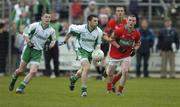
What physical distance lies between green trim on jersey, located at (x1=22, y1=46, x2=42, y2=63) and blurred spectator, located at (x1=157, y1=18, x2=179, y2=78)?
11.6m

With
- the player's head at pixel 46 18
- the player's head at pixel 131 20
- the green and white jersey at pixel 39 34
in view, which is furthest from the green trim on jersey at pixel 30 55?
the player's head at pixel 131 20

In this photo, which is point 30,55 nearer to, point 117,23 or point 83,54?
point 83,54

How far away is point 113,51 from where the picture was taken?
1969 centimetres

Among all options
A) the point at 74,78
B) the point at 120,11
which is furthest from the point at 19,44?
the point at 74,78

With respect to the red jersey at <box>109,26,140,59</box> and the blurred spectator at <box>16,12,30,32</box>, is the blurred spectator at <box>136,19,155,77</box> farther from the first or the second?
the red jersey at <box>109,26,140,59</box>

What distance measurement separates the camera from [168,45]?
30203 mm

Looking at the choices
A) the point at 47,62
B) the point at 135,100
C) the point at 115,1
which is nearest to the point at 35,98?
the point at 135,100

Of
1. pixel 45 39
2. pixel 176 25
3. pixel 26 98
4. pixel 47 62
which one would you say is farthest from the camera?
pixel 176 25

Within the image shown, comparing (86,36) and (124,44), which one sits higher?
(86,36)

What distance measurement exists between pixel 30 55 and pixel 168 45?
12.1 m

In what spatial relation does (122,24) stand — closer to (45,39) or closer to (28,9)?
(45,39)

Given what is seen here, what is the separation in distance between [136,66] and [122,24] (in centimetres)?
1025

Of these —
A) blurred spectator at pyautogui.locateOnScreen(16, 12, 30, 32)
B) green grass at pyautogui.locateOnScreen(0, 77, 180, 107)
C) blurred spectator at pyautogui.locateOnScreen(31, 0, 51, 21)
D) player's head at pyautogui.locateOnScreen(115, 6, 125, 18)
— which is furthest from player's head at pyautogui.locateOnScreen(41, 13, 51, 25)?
blurred spectator at pyautogui.locateOnScreen(16, 12, 30, 32)

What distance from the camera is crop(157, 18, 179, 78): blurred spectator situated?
29984mm
